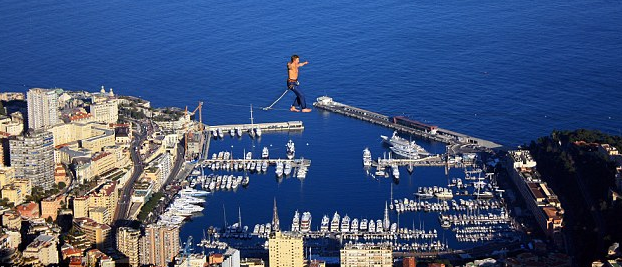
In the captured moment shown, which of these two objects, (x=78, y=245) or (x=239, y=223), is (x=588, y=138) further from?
(x=78, y=245)

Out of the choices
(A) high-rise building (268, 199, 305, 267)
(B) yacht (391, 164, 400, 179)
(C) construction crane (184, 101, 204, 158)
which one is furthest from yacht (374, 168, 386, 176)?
(A) high-rise building (268, 199, 305, 267)

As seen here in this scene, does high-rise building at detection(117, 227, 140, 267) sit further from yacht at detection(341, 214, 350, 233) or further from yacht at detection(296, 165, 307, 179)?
yacht at detection(296, 165, 307, 179)

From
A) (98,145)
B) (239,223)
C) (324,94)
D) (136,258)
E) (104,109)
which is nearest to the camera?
(136,258)

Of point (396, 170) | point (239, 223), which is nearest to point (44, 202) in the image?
point (239, 223)

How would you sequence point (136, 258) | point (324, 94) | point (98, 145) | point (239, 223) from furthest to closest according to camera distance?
point (324, 94), point (98, 145), point (239, 223), point (136, 258)

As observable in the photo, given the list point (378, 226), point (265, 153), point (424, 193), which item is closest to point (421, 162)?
point (424, 193)

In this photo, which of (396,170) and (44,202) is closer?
(44,202)

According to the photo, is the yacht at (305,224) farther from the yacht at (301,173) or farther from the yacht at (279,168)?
the yacht at (279,168)
